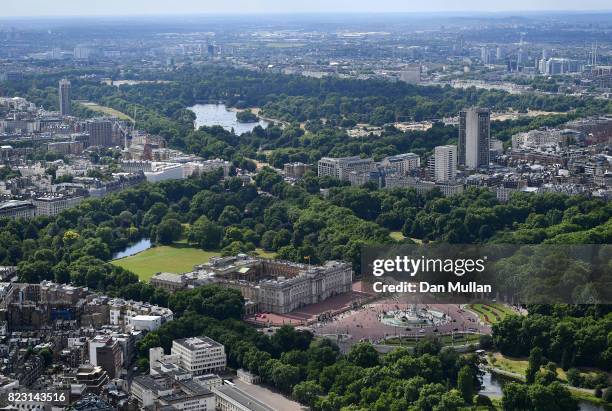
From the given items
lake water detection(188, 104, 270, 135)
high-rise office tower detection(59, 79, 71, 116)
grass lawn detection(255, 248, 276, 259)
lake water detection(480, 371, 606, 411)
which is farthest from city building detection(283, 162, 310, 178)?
lake water detection(480, 371, 606, 411)

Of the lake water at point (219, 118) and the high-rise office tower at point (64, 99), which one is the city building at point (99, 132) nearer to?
the lake water at point (219, 118)

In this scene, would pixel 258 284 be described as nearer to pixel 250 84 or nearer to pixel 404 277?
pixel 404 277

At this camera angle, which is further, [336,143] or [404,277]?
[336,143]

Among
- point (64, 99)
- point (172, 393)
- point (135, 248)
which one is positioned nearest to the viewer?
point (172, 393)

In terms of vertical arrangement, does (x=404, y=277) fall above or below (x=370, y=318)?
above

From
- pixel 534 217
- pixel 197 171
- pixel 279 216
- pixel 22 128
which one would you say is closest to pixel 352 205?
pixel 279 216

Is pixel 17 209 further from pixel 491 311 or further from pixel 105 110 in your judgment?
pixel 105 110

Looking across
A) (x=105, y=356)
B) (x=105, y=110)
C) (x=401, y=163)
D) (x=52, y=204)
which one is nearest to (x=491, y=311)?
(x=105, y=356)
